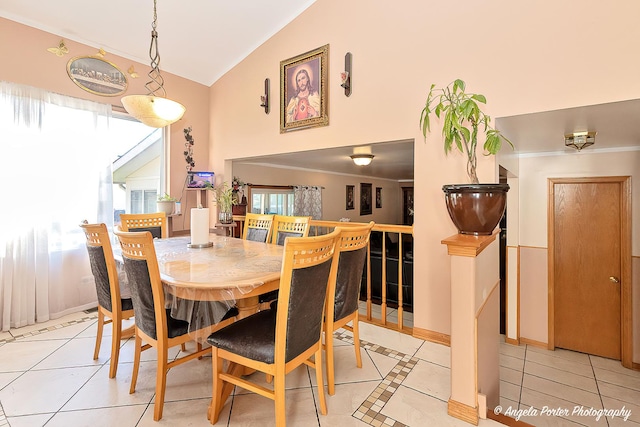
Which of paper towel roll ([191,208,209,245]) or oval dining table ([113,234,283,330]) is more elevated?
paper towel roll ([191,208,209,245])

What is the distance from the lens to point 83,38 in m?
3.27

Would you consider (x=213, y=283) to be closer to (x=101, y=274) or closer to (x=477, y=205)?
(x=101, y=274)

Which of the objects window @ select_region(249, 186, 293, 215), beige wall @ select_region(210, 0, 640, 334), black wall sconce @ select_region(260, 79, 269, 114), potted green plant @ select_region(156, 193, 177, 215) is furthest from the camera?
window @ select_region(249, 186, 293, 215)

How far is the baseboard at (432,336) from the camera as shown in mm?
2545

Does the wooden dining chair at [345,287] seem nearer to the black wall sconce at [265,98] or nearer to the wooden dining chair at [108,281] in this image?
the wooden dining chair at [108,281]

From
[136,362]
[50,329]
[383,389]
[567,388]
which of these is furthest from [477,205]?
[50,329]

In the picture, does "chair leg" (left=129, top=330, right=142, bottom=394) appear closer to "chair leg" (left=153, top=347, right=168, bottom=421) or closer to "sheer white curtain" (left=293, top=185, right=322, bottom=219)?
"chair leg" (left=153, top=347, right=168, bottom=421)

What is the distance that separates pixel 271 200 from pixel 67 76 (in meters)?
3.30

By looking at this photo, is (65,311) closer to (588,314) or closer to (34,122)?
(34,122)

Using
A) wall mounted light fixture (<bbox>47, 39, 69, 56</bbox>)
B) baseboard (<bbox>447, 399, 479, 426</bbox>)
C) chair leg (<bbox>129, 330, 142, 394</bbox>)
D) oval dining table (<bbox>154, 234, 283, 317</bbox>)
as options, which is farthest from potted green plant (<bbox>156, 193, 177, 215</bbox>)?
baseboard (<bbox>447, 399, 479, 426</bbox>)

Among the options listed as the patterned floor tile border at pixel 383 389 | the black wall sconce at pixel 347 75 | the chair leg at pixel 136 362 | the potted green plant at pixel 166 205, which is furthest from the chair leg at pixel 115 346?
the black wall sconce at pixel 347 75

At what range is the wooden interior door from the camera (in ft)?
10.8

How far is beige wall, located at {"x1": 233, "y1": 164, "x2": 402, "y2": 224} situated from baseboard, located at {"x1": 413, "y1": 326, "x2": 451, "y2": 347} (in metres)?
3.68

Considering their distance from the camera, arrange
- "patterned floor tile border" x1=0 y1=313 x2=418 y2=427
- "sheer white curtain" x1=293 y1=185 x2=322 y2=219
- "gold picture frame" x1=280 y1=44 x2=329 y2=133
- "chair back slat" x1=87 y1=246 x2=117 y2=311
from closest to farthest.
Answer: "patterned floor tile border" x1=0 y1=313 x2=418 y2=427 < "chair back slat" x1=87 y1=246 x2=117 y2=311 < "gold picture frame" x1=280 y1=44 x2=329 y2=133 < "sheer white curtain" x1=293 y1=185 x2=322 y2=219
